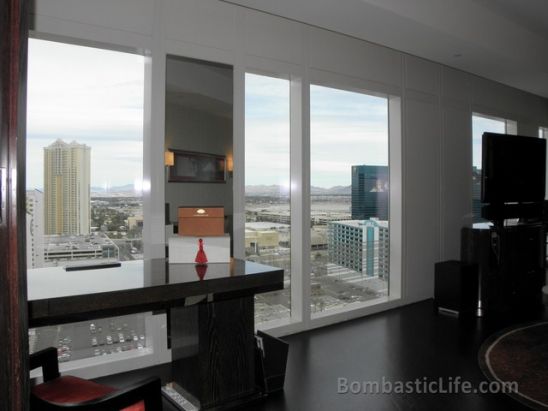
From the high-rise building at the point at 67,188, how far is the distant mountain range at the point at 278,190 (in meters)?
1.28

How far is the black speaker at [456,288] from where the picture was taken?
13.9ft

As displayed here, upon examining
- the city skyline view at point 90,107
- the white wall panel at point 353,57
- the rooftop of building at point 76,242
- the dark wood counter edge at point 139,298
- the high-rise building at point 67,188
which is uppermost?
the white wall panel at point 353,57

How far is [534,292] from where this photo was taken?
4863mm

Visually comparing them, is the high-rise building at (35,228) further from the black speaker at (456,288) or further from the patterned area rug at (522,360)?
the black speaker at (456,288)

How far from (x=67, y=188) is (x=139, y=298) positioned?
145 cm

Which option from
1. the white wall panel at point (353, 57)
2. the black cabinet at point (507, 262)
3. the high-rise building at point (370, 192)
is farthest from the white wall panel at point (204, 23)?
the black cabinet at point (507, 262)

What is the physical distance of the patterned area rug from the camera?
2590mm

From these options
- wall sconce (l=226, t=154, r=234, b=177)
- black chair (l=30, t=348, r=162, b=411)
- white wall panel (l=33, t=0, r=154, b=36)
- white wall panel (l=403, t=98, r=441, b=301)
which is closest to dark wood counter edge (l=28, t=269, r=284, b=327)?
black chair (l=30, t=348, r=162, b=411)

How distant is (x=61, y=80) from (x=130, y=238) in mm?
1195

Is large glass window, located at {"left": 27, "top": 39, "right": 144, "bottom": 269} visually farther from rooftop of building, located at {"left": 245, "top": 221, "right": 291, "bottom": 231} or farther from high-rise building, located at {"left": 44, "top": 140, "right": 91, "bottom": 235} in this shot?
rooftop of building, located at {"left": 245, "top": 221, "right": 291, "bottom": 231}

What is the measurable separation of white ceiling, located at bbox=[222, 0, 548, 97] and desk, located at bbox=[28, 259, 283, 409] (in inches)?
88.2

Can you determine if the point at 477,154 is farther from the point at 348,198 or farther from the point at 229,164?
the point at 229,164

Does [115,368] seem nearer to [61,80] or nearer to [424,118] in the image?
[61,80]

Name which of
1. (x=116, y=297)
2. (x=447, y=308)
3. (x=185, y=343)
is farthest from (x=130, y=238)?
(x=447, y=308)
